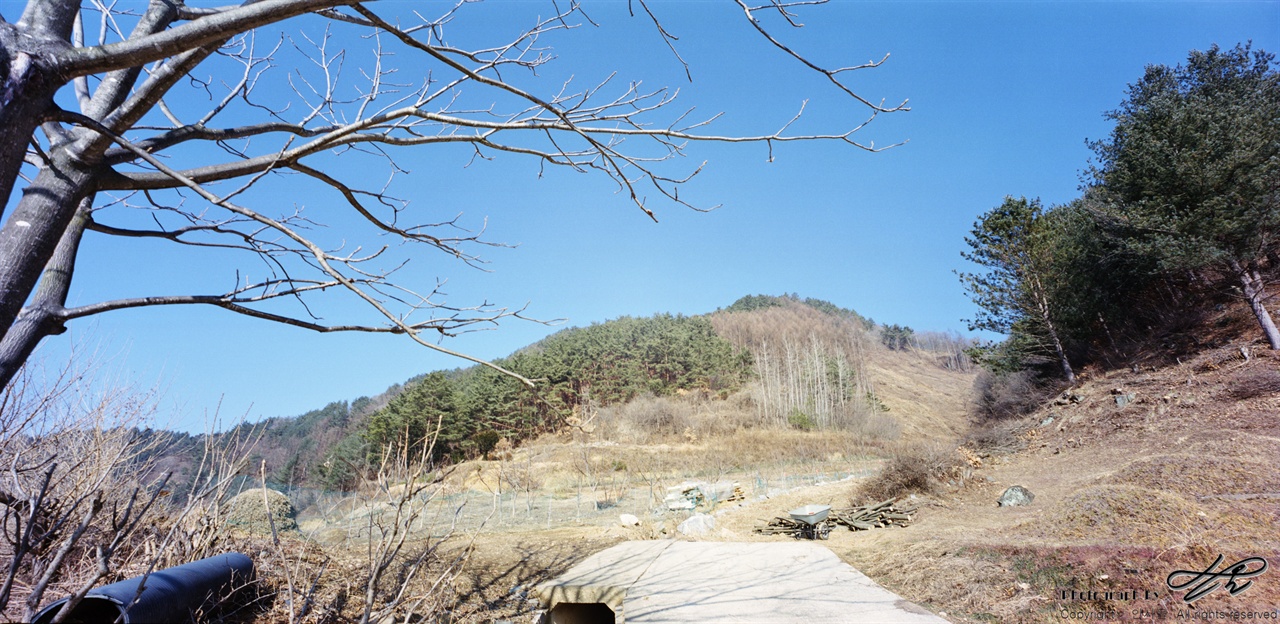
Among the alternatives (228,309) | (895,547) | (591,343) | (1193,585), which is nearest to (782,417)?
(591,343)

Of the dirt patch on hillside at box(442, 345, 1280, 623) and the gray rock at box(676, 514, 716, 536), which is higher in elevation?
the dirt patch on hillside at box(442, 345, 1280, 623)

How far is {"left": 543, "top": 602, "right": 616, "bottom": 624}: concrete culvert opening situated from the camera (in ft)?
18.8

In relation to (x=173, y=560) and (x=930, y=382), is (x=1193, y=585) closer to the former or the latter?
(x=173, y=560)

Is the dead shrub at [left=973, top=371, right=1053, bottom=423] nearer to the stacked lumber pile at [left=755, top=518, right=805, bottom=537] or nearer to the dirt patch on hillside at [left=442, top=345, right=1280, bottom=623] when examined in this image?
the dirt patch on hillside at [left=442, top=345, right=1280, bottom=623]

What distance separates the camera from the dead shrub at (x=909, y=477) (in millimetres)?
11148

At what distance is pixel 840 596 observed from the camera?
4.90 m

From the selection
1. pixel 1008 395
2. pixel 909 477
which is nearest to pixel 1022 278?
pixel 1008 395

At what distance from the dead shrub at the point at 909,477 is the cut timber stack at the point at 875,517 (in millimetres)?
746

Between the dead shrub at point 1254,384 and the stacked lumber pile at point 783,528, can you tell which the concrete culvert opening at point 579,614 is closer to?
the stacked lumber pile at point 783,528

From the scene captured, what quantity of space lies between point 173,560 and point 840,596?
5.33 meters
